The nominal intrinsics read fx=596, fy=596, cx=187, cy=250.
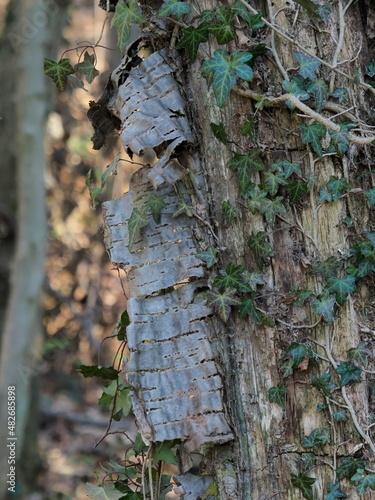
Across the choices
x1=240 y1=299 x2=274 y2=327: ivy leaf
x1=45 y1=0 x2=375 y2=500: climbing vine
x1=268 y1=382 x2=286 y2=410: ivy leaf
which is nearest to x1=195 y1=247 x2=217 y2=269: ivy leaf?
x1=45 y1=0 x2=375 y2=500: climbing vine

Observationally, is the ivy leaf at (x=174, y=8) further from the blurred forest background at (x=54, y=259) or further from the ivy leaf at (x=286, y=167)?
the blurred forest background at (x=54, y=259)

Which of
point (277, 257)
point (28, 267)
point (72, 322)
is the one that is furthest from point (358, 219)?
point (72, 322)

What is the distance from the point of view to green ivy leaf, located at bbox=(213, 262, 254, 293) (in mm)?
1437

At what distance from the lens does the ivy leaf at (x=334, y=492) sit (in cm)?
138

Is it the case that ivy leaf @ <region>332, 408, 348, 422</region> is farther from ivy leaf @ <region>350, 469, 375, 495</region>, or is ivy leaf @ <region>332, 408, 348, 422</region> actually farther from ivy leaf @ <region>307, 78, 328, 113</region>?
ivy leaf @ <region>307, 78, 328, 113</region>

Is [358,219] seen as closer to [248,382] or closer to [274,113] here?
[274,113]

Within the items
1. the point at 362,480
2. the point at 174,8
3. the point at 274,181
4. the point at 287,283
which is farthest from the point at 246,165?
the point at 362,480

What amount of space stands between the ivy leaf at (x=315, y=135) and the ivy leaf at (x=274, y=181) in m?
0.10

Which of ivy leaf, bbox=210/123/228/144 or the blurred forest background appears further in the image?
the blurred forest background

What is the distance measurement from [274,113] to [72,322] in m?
6.40

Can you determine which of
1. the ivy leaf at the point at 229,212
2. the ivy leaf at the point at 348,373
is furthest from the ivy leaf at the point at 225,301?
the ivy leaf at the point at 348,373

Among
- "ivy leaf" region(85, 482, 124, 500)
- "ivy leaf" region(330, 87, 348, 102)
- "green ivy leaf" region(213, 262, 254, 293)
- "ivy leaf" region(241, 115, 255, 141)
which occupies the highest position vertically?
"ivy leaf" region(330, 87, 348, 102)

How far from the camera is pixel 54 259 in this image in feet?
24.4

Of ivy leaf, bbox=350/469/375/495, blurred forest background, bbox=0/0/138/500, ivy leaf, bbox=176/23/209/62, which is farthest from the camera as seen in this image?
blurred forest background, bbox=0/0/138/500
